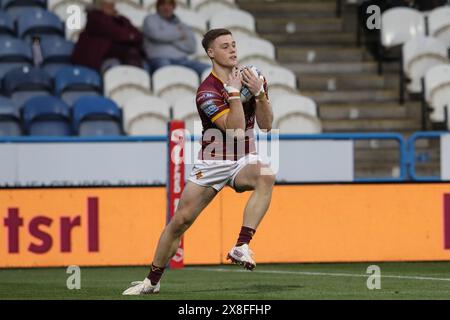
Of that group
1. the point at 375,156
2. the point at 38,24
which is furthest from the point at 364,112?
the point at 38,24

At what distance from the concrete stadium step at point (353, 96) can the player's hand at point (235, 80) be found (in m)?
9.61

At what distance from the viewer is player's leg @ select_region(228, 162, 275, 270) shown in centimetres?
1060

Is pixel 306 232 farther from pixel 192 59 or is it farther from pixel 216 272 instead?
pixel 192 59

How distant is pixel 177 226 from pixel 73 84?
→ 8024 mm

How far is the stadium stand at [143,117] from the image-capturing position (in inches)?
705

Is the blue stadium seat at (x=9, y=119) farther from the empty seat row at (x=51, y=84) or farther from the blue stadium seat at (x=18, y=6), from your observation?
the blue stadium seat at (x=18, y=6)

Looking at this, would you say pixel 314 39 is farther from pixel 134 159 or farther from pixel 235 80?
pixel 235 80

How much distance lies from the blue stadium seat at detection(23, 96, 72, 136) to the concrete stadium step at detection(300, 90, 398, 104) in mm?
4212

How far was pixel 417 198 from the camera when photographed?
15516mm

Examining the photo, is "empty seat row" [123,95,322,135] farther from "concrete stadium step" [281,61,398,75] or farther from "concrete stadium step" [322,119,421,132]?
"concrete stadium step" [281,61,398,75]

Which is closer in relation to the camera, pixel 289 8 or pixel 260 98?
pixel 260 98

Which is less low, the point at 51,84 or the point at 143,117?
the point at 51,84

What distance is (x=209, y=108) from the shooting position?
35.1 feet
